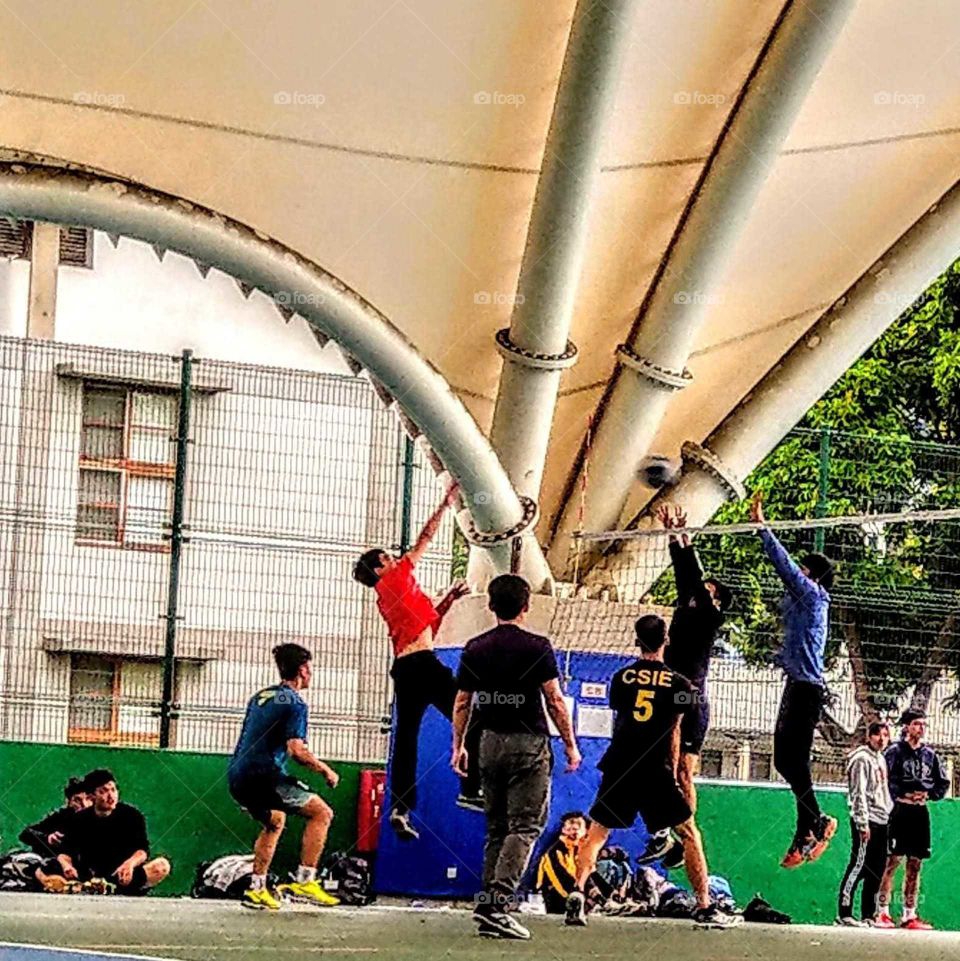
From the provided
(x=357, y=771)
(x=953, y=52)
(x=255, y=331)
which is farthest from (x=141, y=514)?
(x=255, y=331)

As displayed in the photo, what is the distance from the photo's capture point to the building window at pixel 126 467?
16.1 metres

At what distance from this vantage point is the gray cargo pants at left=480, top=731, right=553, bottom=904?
11062mm

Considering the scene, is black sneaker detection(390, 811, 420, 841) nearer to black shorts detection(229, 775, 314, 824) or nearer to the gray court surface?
the gray court surface

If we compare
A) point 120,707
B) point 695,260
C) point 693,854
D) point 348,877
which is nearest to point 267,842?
point 693,854

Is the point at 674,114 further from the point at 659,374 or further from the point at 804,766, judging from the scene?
the point at 804,766

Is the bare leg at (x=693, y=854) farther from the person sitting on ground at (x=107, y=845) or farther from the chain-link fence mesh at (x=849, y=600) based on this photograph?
the person sitting on ground at (x=107, y=845)

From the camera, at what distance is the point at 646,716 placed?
39.5 feet

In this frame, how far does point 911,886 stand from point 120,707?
5699 millimetres

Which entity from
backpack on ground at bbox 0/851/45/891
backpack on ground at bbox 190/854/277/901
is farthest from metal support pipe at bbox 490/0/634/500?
backpack on ground at bbox 0/851/45/891

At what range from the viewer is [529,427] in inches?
582

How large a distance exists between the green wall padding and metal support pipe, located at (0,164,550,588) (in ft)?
8.22

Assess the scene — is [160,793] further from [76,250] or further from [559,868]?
[76,250]

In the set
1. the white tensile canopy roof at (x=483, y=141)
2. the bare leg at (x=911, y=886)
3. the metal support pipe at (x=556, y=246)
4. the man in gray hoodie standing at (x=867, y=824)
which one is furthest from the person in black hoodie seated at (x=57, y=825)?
the bare leg at (x=911, y=886)

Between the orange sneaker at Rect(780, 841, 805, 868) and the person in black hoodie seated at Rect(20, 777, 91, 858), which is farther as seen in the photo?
the orange sneaker at Rect(780, 841, 805, 868)
